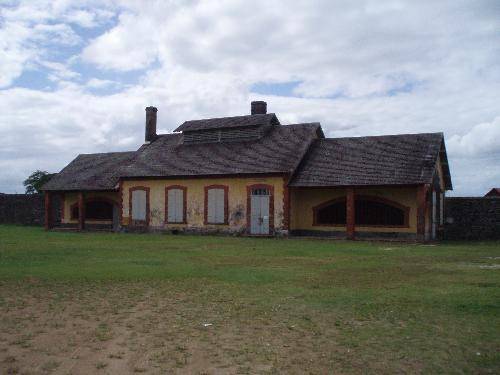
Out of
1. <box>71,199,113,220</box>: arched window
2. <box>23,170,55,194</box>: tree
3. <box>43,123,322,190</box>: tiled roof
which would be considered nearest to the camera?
<box>43,123,322,190</box>: tiled roof

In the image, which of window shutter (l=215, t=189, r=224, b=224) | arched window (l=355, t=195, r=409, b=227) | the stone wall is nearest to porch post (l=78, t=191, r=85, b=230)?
the stone wall

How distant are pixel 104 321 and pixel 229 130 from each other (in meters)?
24.0

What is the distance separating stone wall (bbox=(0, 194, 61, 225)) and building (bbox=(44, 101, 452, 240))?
500cm

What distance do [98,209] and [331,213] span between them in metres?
15.4

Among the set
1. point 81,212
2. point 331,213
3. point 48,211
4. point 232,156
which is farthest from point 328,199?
point 48,211

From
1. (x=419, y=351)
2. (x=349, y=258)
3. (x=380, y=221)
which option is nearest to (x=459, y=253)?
(x=349, y=258)

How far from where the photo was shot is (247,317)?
26.8ft

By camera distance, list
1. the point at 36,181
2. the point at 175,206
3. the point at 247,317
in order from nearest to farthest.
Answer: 1. the point at 247,317
2. the point at 175,206
3. the point at 36,181

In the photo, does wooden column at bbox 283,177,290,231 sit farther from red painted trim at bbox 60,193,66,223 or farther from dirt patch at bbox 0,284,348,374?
dirt patch at bbox 0,284,348,374

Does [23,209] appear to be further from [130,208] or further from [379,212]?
[379,212]

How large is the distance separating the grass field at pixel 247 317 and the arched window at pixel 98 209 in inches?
735

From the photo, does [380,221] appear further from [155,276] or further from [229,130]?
[155,276]

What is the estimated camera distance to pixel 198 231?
29094mm

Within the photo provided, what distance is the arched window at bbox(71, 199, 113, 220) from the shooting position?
33906 mm
